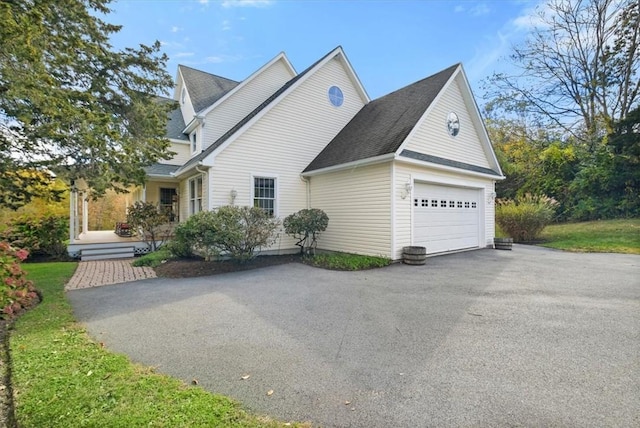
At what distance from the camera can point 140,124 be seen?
8547 millimetres

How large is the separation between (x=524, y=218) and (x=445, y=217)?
633 centimetres

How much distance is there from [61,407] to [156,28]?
449 inches

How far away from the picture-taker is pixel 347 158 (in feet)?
35.0

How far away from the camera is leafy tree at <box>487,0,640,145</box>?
19.7 metres

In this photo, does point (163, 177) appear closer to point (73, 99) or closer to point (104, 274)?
point (104, 274)

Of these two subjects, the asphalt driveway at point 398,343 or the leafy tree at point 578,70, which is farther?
the leafy tree at point 578,70

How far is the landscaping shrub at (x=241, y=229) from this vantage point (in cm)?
887

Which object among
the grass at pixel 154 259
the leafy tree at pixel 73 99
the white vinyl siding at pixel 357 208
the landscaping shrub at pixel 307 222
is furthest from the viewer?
the landscaping shrub at pixel 307 222

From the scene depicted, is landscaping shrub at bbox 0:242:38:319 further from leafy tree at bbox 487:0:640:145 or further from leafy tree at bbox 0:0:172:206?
leafy tree at bbox 487:0:640:145

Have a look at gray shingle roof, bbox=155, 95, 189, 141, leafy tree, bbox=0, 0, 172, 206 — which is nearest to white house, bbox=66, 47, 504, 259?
gray shingle roof, bbox=155, 95, 189, 141

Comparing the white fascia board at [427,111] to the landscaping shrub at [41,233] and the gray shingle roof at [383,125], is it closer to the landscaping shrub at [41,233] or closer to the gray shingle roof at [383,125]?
the gray shingle roof at [383,125]

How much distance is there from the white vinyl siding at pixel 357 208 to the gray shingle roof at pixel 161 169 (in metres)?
6.75

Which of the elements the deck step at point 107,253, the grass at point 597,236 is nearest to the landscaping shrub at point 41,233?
the deck step at point 107,253

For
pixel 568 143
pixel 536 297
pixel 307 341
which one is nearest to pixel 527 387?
pixel 307 341
